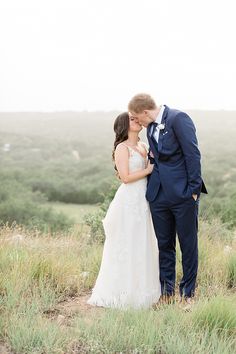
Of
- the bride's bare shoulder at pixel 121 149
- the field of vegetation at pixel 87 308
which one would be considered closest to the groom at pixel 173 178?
the bride's bare shoulder at pixel 121 149

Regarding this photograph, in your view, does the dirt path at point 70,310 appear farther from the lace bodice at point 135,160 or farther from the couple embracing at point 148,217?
the lace bodice at point 135,160

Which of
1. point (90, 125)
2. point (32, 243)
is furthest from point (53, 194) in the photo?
point (90, 125)

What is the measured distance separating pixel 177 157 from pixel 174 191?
316 mm

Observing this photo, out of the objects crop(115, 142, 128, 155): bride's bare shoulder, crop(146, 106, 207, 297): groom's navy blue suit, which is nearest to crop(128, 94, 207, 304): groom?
crop(146, 106, 207, 297): groom's navy blue suit

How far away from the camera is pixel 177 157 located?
19.1 feet

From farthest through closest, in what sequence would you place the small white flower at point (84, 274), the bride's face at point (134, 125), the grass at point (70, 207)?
the grass at point (70, 207), the small white flower at point (84, 274), the bride's face at point (134, 125)

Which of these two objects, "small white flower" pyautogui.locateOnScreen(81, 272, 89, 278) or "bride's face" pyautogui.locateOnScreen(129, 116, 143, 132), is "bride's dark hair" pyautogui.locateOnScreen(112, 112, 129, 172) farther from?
"small white flower" pyautogui.locateOnScreen(81, 272, 89, 278)

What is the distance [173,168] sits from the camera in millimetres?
5859

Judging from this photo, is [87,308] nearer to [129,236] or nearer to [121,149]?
[129,236]

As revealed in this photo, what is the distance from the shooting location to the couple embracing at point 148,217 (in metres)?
5.86

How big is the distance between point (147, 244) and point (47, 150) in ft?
163

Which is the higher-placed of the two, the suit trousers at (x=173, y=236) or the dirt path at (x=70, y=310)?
the suit trousers at (x=173, y=236)

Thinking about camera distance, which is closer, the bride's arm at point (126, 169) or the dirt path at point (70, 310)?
the dirt path at point (70, 310)

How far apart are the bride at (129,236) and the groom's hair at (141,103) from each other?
39 centimetres
